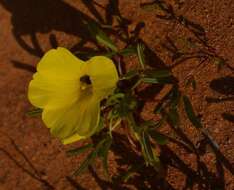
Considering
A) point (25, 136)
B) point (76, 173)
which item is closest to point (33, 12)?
point (25, 136)

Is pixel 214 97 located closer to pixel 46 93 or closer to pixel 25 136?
pixel 46 93

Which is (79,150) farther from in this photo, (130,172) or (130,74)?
(130,74)

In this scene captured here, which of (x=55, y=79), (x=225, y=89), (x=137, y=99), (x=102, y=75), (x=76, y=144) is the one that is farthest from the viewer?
(x=76, y=144)

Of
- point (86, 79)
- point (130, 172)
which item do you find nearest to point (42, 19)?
point (86, 79)

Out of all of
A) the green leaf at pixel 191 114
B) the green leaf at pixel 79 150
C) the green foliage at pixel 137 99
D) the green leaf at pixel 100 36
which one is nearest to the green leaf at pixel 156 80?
the green foliage at pixel 137 99

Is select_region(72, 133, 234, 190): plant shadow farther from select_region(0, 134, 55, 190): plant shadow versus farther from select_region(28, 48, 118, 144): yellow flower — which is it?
select_region(28, 48, 118, 144): yellow flower

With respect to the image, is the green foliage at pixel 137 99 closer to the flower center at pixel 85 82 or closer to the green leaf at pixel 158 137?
the green leaf at pixel 158 137
